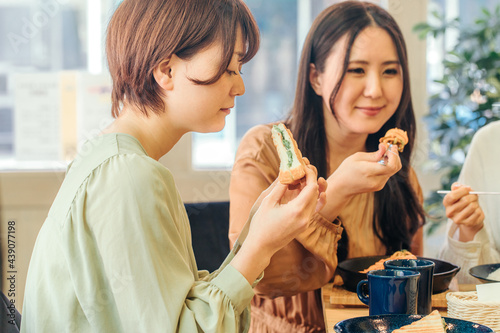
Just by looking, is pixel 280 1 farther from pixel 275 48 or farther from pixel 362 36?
pixel 362 36

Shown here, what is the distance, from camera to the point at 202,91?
0.97m

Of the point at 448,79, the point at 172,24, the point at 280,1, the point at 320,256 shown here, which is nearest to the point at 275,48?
the point at 280,1

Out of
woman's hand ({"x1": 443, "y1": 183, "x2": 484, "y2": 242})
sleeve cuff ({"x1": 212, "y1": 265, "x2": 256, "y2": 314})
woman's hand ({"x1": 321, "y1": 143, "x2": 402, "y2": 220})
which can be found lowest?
sleeve cuff ({"x1": 212, "y1": 265, "x2": 256, "y2": 314})

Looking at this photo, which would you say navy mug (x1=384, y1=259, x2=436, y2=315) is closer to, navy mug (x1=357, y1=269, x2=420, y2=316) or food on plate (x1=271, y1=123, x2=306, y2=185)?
navy mug (x1=357, y1=269, x2=420, y2=316)

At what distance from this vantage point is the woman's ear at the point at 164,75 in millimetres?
961

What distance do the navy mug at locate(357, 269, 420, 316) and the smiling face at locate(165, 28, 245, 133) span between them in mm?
396

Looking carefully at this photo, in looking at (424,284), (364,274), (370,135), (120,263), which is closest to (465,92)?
(370,135)

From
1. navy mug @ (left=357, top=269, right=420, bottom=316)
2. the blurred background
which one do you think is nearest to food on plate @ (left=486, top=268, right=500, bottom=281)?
navy mug @ (left=357, top=269, right=420, bottom=316)

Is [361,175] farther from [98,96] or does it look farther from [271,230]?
[98,96]

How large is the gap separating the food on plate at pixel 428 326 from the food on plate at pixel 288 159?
0.33m

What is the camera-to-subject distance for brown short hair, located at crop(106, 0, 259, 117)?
0.95 metres

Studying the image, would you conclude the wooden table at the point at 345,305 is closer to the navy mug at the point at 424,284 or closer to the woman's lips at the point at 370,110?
the navy mug at the point at 424,284

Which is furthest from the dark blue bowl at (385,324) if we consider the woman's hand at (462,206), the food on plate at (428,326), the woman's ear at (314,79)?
the woman's ear at (314,79)

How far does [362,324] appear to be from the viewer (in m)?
0.83
